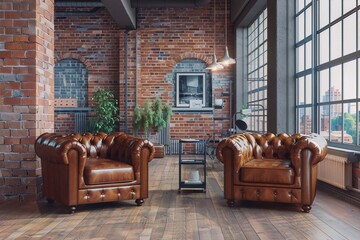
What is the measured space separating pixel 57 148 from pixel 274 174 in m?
2.36

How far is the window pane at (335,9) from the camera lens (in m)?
5.07

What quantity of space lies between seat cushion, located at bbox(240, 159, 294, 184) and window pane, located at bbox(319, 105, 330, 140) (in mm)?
1312

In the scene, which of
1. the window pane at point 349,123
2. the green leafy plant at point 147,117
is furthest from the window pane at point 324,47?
the green leafy plant at point 147,117

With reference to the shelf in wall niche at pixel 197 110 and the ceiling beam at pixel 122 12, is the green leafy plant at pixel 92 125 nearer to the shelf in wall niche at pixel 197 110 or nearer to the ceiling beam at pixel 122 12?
the shelf in wall niche at pixel 197 110

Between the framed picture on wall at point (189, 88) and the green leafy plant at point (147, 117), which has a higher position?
the framed picture on wall at point (189, 88)

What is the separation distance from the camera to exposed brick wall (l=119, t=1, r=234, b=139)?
34.2ft

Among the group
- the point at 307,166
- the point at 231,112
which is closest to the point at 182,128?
the point at 231,112

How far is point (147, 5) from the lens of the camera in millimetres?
9422

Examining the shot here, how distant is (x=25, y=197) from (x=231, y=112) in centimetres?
661

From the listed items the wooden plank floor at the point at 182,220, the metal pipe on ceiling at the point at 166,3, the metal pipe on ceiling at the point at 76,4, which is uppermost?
the metal pipe on ceiling at the point at 76,4

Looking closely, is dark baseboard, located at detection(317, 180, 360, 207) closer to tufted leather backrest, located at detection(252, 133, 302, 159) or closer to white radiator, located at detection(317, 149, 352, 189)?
white radiator, located at detection(317, 149, 352, 189)

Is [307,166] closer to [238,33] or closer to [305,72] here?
[305,72]

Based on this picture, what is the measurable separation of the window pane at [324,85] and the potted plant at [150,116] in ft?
16.4

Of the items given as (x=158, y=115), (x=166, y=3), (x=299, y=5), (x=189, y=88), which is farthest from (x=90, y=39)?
(x=299, y=5)
